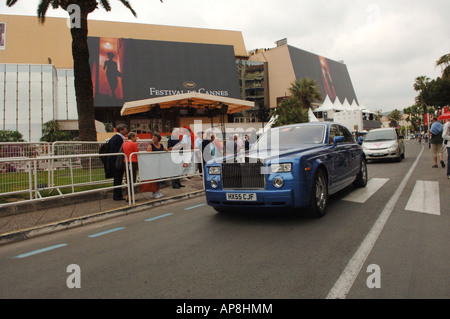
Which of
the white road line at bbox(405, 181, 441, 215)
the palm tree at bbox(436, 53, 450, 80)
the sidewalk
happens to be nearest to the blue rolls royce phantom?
the white road line at bbox(405, 181, 441, 215)

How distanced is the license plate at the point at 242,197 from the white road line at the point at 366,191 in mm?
2810

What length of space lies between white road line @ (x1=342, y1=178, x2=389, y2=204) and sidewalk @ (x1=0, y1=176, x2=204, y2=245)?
4.18 metres

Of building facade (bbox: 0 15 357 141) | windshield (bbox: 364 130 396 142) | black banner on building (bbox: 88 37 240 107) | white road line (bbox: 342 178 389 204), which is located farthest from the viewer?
black banner on building (bbox: 88 37 240 107)

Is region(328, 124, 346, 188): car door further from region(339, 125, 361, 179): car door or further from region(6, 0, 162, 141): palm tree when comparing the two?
region(6, 0, 162, 141): palm tree

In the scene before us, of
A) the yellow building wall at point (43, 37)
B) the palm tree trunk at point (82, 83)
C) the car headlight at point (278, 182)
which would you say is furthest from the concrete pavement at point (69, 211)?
the yellow building wall at point (43, 37)

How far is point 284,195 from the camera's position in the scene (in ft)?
16.1

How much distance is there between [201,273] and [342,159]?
14.9 feet

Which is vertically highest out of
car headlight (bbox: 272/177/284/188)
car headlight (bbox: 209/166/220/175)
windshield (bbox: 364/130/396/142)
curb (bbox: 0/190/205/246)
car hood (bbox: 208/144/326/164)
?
windshield (bbox: 364/130/396/142)

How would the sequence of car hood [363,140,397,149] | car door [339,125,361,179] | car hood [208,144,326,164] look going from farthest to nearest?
car hood [363,140,397,149]
car door [339,125,361,179]
car hood [208,144,326,164]

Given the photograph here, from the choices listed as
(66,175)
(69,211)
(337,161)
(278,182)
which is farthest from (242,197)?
(66,175)

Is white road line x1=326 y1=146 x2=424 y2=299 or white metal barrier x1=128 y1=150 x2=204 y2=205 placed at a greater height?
white metal barrier x1=128 y1=150 x2=204 y2=205

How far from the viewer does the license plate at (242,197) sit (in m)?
5.12

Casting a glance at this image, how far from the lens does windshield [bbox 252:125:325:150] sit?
20.9 feet

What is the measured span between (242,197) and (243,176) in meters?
0.35
